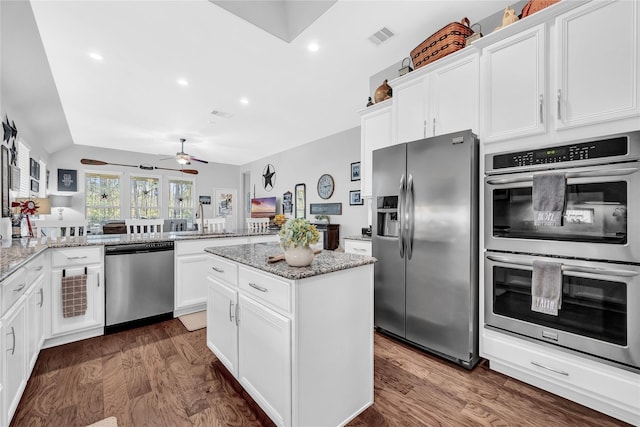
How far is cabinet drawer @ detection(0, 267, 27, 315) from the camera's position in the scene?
1340 mm

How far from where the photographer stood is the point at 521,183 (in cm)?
186

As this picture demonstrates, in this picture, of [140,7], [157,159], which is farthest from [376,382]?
[157,159]

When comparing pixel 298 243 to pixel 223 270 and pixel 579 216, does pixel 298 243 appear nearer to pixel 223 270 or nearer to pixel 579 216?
pixel 223 270

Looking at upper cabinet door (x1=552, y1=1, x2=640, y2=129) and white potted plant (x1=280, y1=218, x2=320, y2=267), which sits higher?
upper cabinet door (x1=552, y1=1, x2=640, y2=129)

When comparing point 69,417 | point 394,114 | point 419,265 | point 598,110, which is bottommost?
point 69,417

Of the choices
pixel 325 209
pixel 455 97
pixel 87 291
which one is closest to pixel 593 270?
pixel 455 97

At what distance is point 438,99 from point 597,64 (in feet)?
3.17

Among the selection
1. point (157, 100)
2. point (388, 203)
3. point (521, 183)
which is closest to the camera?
point (521, 183)

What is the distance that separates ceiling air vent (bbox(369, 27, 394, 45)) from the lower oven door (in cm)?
225

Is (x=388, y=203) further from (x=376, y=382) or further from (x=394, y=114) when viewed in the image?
(x=376, y=382)

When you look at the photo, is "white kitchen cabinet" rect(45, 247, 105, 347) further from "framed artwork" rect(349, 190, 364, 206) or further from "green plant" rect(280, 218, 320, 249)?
"framed artwork" rect(349, 190, 364, 206)

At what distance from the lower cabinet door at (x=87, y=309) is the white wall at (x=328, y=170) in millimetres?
3722

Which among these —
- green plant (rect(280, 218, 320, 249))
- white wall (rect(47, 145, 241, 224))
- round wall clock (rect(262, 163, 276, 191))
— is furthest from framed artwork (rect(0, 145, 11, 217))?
round wall clock (rect(262, 163, 276, 191))

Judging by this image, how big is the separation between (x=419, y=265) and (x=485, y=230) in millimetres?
565
